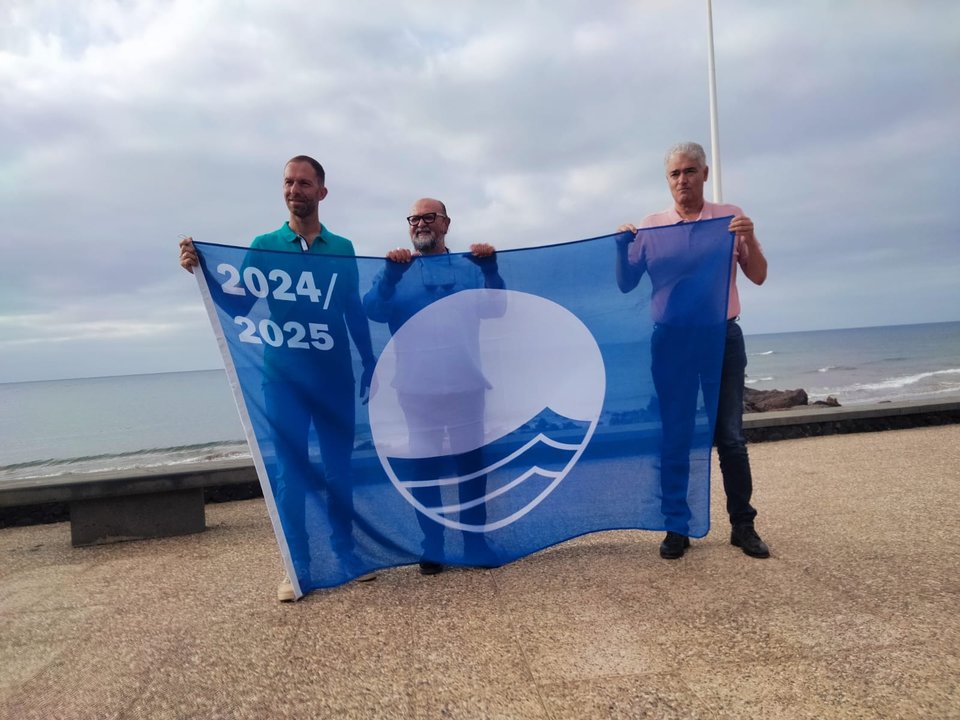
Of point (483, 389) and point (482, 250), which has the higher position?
point (482, 250)

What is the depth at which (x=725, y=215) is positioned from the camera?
3377 mm

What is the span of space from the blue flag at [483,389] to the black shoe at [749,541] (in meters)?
0.21

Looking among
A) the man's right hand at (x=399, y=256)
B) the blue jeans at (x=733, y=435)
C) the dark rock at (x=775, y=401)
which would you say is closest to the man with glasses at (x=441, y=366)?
the man's right hand at (x=399, y=256)

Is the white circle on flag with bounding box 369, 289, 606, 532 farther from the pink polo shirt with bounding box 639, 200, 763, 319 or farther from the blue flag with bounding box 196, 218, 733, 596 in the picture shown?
the pink polo shirt with bounding box 639, 200, 763, 319

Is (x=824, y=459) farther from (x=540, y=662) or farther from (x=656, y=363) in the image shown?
(x=540, y=662)

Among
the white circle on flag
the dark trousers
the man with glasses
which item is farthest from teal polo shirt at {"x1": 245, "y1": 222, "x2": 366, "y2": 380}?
the dark trousers

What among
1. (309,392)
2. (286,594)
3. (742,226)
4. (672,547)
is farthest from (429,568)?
(742,226)

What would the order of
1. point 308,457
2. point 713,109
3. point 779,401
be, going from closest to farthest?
point 308,457
point 713,109
point 779,401

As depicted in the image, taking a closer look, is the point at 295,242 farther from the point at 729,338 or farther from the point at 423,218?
the point at 729,338

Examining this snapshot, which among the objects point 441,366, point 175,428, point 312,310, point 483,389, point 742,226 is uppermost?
point 742,226

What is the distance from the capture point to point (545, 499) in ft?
10.7

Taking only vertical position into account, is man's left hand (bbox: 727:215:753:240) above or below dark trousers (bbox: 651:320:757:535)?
above

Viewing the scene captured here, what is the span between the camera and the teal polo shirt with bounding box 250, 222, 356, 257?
3.28 metres

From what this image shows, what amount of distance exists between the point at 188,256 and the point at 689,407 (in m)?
Answer: 2.80
